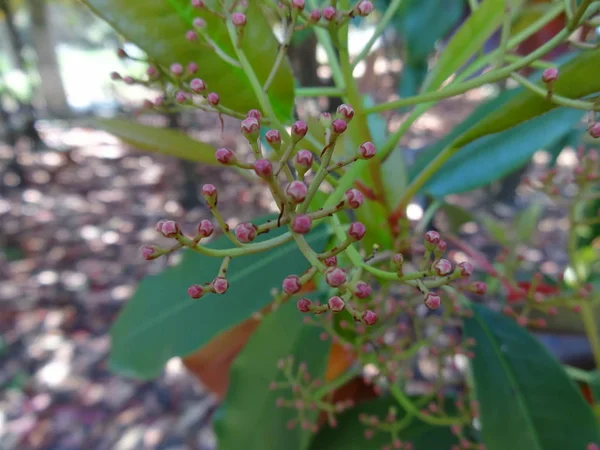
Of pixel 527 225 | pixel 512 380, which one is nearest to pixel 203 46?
pixel 512 380

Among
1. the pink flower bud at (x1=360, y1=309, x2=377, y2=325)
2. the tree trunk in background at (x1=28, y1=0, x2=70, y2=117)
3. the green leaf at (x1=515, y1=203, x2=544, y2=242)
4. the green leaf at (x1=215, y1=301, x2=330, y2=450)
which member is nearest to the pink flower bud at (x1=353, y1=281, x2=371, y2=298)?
the pink flower bud at (x1=360, y1=309, x2=377, y2=325)

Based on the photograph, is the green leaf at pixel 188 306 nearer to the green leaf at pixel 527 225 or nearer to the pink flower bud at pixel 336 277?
the pink flower bud at pixel 336 277

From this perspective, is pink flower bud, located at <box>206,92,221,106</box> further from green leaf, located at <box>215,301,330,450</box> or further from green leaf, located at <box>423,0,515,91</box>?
green leaf, located at <box>215,301,330,450</box>

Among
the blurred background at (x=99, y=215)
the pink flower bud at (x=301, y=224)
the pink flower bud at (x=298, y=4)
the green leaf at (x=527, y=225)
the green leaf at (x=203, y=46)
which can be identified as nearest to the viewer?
the pink flower bud at (x=301, y=224)

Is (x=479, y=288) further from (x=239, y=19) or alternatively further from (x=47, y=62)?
(x=47, y=62)

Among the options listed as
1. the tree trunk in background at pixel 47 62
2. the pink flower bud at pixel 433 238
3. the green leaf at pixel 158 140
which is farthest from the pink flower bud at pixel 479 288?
the tree trunk in background at pixel 47 62

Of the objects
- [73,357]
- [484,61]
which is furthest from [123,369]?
[73,357]
